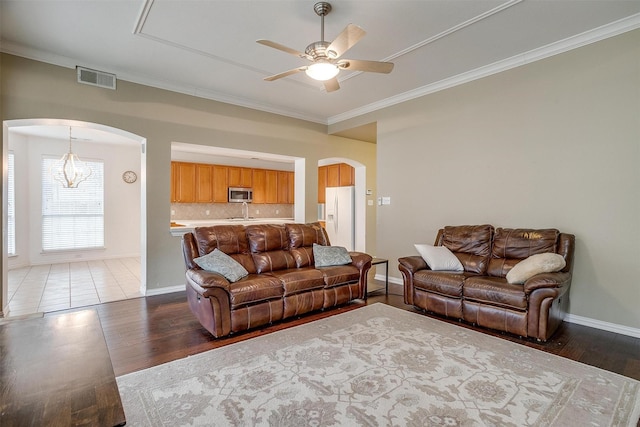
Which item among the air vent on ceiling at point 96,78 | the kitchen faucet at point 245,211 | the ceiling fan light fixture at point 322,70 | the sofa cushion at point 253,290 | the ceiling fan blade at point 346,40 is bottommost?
the sofa cushion at point 253,290

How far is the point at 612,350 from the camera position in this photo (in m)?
2.80

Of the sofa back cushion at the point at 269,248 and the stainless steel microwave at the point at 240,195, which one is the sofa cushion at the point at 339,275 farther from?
the stainless steel microwave at the point at 240,195

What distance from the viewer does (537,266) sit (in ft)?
10.1

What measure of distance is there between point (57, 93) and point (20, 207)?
416 centimetres

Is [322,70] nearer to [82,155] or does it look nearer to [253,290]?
[253,290]

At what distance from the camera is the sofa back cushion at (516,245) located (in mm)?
3418

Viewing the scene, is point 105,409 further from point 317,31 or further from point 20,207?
point 20,207

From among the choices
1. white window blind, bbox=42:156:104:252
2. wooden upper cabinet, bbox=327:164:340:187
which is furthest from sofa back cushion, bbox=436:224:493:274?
white window blind, bbox=42:156:104:252

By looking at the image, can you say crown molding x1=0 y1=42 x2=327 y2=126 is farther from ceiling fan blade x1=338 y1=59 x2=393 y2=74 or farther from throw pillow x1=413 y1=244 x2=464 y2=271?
throw pillow x1=413 y1=244 x2=464 y2=271

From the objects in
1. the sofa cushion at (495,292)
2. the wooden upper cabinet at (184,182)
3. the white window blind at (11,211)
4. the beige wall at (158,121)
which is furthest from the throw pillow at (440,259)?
the white window blind at (11,211)

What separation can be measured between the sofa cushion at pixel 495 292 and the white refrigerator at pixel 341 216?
4186 millimetres

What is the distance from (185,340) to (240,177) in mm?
5973

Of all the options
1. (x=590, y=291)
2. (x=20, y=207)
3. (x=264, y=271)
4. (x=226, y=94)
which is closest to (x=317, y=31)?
(x=226, y=94)

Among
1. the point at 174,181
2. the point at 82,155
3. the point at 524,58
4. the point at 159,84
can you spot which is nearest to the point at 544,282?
the point at 524,58
